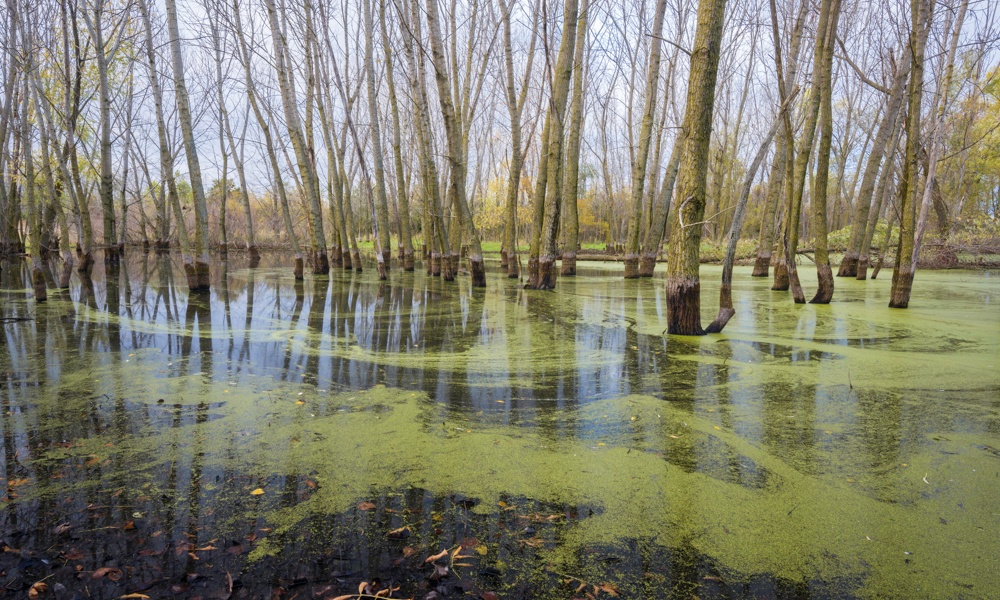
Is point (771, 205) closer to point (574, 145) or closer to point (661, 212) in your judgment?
point (661, 212)

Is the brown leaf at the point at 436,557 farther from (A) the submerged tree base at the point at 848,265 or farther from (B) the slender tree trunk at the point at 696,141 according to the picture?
(A) the submerged tree base at the point at 848,265

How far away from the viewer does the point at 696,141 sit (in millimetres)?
4133

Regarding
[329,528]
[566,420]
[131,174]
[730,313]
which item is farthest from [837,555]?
[131,174]

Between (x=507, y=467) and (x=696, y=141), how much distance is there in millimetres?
3257

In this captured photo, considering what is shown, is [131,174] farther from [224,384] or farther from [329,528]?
[329,528]

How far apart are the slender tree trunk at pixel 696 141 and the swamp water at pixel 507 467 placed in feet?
2.63

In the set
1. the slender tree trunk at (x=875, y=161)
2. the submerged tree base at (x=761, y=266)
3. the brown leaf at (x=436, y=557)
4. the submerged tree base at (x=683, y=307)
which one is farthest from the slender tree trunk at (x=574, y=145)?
the brown leaf at (x=436, y=557)

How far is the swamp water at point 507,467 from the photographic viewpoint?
4.75 feet

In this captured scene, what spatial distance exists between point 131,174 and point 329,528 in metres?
28.8

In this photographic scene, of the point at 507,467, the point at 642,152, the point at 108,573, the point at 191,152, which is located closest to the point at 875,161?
the point at 642,152

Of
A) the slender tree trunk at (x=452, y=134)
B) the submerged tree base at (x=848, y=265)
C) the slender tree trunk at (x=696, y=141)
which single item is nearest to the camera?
the slender tree trunk at (x=696, y=141)

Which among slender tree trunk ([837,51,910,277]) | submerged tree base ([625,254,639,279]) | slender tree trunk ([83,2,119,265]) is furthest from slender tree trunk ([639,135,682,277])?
slender tree trunk ([83,2,119,265])

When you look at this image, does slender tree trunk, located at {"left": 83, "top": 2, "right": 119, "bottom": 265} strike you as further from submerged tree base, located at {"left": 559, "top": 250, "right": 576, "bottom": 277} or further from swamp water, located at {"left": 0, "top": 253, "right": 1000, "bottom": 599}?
submerged tree base, located at {"left": 559, "top": 250, "right": 576, "bottom": 277}

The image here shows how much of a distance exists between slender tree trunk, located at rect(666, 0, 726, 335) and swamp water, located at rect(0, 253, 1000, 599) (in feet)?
2.63
